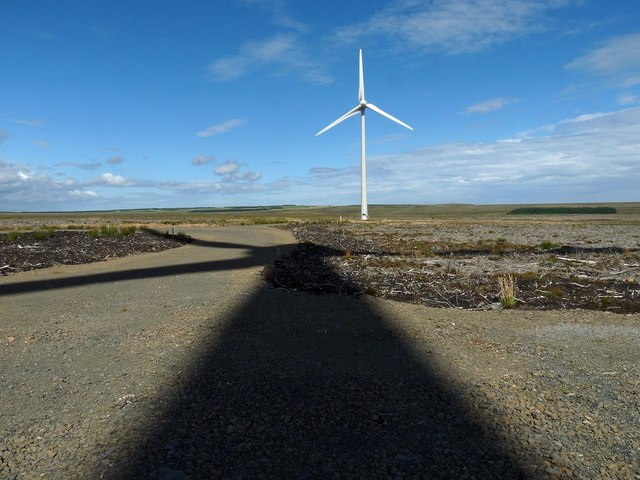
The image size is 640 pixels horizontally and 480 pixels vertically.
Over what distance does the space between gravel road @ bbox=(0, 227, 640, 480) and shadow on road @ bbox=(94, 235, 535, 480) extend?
2 cm

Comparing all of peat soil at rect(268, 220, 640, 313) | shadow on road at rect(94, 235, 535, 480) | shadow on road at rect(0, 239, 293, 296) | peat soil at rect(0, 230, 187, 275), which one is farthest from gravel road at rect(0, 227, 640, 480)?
peat soil at rect(0, 230, 187, 275)

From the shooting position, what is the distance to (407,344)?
829 cm

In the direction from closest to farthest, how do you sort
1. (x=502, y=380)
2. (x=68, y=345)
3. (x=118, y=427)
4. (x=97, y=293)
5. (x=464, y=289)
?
(x=118, y=427) < (x=502, y=380) < (x=68, y=345) < (x=97, y=293) < (x=464, y=289)

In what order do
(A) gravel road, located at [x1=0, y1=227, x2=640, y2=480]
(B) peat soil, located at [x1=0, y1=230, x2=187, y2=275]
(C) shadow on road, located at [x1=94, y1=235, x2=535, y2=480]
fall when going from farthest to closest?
(B) peat soil, located at [x1=0, y1=230, x2=187, y2=275]
(A) gravel road, located at [x1=0, y1=227, x2=640, y2=480]
(C) shadow on road, located at [x1=94, y1=235, x2=535, y2=480]

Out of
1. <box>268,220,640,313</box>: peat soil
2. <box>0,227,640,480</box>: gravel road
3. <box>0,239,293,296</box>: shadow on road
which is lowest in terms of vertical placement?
<box>268,220,640,313</box>: peat soil

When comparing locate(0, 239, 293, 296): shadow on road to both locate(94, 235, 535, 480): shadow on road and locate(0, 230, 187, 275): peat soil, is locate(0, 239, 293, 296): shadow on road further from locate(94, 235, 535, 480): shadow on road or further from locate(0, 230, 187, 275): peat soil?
locate(94, 235, 535, 480): shadow on road

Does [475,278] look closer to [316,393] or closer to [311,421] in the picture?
[316,393]

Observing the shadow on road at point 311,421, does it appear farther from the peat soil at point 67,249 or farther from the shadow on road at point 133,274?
the peat soil at point 67,249

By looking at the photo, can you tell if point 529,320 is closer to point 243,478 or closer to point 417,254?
point 243,478

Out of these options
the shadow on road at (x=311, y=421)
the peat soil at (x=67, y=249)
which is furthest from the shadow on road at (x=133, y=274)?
the shadow on road at (x=311, y=421)

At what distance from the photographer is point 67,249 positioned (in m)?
25.0

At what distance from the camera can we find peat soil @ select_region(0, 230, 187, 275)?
20609mm

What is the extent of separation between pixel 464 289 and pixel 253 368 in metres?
8.79

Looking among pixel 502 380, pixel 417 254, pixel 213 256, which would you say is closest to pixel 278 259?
pixel 213 256
